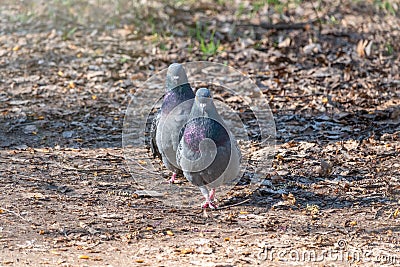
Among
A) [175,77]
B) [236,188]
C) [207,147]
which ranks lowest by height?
[236,188]

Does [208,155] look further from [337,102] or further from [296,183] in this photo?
[337,102]

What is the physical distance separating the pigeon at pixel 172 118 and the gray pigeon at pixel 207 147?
0.29m

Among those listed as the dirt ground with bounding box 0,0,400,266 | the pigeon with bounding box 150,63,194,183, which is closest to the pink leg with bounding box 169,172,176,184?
the pigeon with bounding box 150,63,194,183

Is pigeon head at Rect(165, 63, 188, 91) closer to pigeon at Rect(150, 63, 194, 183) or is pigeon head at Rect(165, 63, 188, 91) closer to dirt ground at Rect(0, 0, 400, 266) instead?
pigeon at Rect(150, 63, 194, 183)

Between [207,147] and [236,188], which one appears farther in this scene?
[236,188]

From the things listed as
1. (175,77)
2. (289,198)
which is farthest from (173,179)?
(289,198)

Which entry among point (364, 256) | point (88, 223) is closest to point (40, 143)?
point (88, 223)

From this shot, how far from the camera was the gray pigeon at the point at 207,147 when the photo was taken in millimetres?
4539

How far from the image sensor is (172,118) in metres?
5.03

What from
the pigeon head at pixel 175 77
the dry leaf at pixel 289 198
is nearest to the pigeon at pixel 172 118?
the pigeon head at pixel 175 77

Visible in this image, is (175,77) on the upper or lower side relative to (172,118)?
upper

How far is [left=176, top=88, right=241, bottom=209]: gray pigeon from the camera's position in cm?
454

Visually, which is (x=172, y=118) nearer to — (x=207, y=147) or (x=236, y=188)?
(x=207, y=147)

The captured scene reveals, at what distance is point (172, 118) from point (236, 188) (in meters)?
0.76
